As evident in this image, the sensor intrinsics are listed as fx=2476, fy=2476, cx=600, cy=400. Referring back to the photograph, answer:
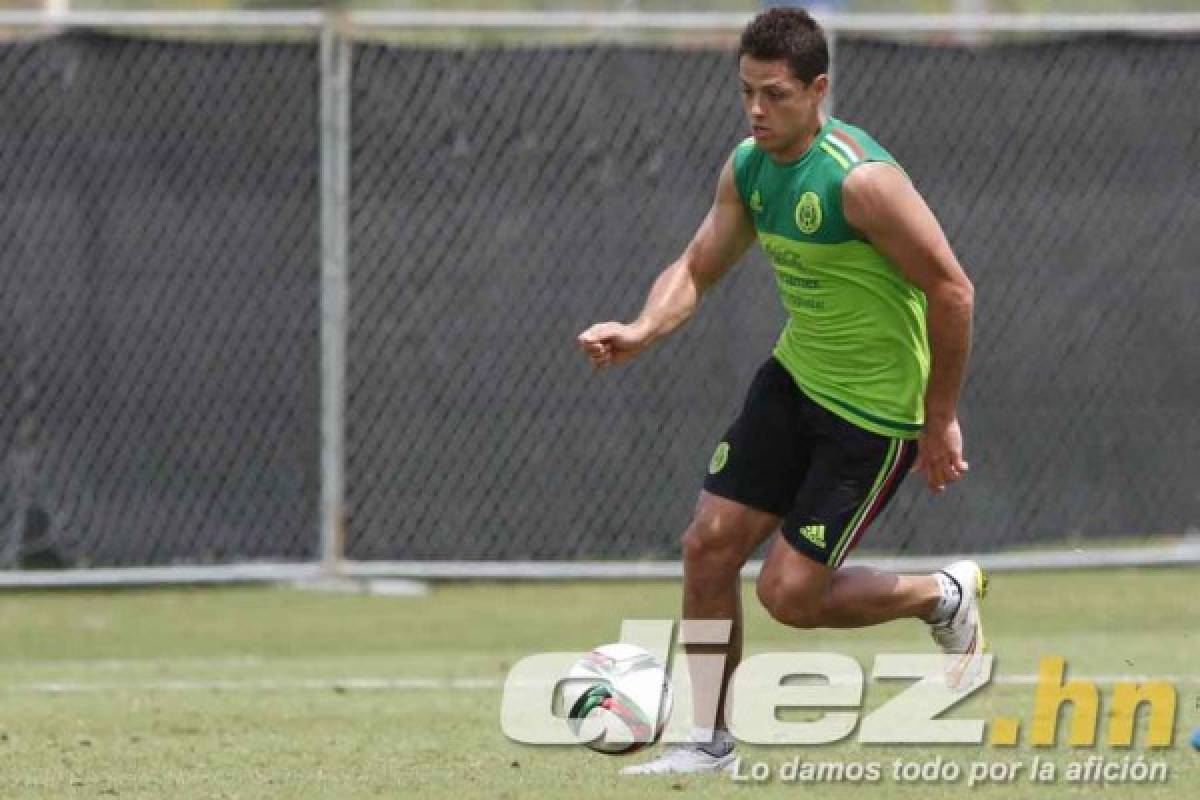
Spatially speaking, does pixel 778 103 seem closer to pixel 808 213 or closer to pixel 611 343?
pixel 808 213

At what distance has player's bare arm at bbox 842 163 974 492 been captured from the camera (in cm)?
704

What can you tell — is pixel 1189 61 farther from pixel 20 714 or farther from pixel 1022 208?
pixel 20 714

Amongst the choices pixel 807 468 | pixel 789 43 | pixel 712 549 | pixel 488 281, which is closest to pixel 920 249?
pixel 789 43

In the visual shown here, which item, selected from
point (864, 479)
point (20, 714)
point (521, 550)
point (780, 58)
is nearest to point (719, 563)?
point (864, 479)

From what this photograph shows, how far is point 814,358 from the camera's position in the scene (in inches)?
295

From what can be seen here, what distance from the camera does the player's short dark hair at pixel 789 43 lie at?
716 centimetres

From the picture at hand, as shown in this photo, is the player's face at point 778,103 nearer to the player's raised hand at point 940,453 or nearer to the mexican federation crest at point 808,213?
the mexican federation crest at point 808,213

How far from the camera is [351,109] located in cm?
1219

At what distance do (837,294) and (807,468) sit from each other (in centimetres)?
56

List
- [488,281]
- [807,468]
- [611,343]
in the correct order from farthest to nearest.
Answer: [488,281] < [807,468] < [611,343]

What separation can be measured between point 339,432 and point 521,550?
3.58ft

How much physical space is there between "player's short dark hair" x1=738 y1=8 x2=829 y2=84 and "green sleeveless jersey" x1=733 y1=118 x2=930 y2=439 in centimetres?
21

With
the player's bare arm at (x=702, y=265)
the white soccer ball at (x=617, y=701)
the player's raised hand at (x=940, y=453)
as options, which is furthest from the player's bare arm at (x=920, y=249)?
the white soccer ball at (x=617, y=701)

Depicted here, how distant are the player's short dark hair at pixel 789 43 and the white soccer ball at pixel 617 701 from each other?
180 cm
